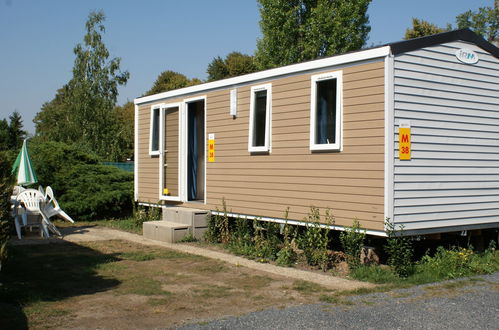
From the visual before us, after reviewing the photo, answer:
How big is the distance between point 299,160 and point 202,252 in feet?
7.35

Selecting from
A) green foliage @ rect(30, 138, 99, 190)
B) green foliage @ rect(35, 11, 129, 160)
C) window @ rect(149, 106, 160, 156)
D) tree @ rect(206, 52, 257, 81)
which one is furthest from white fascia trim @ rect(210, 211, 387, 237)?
tree @ rect(206, 52, 257, 81)

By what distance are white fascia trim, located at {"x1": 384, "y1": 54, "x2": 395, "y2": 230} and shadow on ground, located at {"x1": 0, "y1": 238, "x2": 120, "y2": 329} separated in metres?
3.57

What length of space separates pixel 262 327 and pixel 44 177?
10909mm

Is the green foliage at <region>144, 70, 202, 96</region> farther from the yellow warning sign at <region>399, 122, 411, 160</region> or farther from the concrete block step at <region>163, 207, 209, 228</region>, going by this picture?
the yellow warning sign at <region>399, 122, 411, 160</region>

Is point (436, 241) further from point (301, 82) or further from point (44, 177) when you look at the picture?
point (44, 177)

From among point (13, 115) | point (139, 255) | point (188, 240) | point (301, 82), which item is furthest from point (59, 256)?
point (13, 115)

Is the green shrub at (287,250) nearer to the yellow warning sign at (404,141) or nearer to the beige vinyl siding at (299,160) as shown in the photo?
the beige vinyl siding at (299,160)

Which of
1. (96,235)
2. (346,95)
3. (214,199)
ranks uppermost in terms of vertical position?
(346,95)

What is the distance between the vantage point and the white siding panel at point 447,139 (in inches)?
295

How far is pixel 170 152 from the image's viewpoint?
39.8 feet

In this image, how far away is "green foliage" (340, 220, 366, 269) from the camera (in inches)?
299

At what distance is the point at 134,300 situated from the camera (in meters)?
5.94

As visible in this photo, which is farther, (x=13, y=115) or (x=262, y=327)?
(x=13, y=115)

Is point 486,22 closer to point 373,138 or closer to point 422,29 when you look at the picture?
point 422,29
